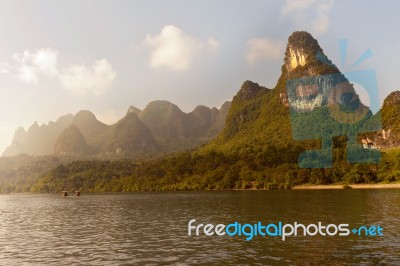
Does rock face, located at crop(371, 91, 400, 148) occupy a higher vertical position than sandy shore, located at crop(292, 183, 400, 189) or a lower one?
higher

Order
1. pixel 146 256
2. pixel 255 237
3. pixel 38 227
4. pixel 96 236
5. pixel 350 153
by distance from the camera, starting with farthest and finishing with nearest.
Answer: pixel 350 153 < pixel 38 227 < pixel 96 236 < pixel 255 237 < pixel 146 256

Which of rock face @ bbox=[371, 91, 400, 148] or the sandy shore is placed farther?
rock face @ bbox=[371, 91, 400, 148]

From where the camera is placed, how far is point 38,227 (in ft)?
170

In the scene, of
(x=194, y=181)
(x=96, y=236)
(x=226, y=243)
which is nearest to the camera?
(x=226, y=243)

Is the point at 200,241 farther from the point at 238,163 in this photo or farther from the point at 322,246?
the point at 238,163

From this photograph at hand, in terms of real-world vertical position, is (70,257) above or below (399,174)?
below

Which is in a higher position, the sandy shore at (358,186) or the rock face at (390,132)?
the rock face at (390,132)

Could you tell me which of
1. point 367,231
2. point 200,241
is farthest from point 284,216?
point 200,241

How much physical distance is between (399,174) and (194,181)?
9557cm

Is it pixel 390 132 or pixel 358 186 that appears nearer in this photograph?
pixel 358 186

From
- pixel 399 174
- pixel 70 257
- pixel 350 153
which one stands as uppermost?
pixel 350 153

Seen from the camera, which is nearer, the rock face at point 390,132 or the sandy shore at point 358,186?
the sandy shore at point 358,186

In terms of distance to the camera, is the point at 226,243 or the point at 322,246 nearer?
the point at 322,246

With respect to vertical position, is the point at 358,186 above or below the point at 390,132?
below
